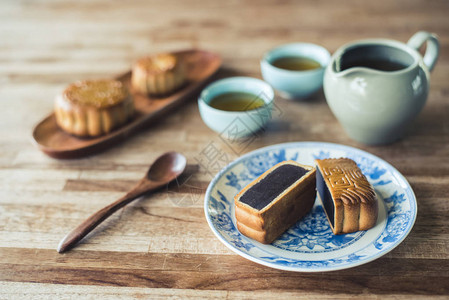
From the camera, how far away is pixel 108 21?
2.14m

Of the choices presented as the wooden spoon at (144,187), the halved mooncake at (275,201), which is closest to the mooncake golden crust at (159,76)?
the wooden spoon at (144,187)

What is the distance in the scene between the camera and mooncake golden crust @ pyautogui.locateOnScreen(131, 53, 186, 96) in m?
1.46

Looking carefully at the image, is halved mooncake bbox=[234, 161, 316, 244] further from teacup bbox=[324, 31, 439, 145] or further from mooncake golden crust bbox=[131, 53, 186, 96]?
mooncake golden crust bbox=[131, 53, 186, 96]

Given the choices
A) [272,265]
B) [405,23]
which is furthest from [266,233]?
[405,23]

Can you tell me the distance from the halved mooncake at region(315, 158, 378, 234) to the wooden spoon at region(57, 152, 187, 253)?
0.39 m

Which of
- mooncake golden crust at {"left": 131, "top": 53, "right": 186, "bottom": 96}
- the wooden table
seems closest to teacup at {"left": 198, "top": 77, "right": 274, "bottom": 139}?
the wooden table

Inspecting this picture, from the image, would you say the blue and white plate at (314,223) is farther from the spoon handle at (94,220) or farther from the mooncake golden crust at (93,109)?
the mooncake golden crust at (93,109)

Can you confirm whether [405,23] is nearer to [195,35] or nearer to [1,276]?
[195,35]

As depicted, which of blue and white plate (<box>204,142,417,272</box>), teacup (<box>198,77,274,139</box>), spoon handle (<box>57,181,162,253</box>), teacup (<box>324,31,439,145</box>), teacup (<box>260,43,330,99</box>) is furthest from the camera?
teacup (<box>260,43,330,99</box>)

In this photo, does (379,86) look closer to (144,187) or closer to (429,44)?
(429,44)

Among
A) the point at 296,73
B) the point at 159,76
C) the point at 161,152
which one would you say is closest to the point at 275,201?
the point at 161,152

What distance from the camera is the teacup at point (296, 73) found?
1.40 metres

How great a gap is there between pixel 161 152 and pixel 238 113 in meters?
0.24

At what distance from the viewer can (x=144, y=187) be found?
112 cm
